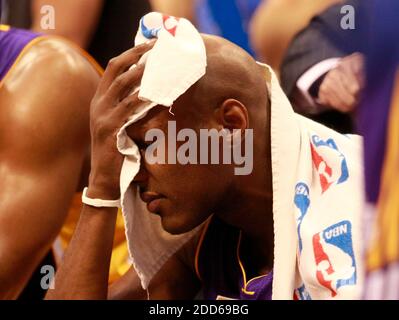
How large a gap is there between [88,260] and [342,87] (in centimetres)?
58

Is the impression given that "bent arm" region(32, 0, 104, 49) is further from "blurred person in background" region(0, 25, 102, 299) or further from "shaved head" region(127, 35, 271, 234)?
"shaved head" region(127, 35, 271, 234)

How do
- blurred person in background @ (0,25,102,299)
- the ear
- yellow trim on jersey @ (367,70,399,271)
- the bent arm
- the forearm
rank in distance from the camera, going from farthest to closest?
the bent arm < blurred person in background @ (0,25,102,299) < the forearm < the ear < yellow trim on jersey @ (367,70,399,271)

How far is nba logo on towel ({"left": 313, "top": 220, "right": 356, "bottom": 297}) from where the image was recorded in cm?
→ 110

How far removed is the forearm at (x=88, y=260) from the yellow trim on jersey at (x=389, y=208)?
2.76ft

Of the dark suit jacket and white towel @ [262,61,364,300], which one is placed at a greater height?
the dark suit jacket

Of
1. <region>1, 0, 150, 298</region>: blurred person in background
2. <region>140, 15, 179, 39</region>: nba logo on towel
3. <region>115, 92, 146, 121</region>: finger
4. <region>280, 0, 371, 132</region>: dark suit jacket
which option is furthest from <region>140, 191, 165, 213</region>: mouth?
<region>280, 0, 371, 132</region>: dark suit jacket

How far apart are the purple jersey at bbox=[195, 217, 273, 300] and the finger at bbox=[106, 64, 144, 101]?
0.96 ft

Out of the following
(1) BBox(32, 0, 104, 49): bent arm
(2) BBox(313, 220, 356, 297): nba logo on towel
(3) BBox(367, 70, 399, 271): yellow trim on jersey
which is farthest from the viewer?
(1) BBox(32, 0, 104, 49): bent arm

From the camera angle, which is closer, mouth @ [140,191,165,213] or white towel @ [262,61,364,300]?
white towel @ [262,61,364,300]

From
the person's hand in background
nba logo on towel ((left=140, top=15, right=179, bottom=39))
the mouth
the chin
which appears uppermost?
nba logo on towel ((left=140, top=15, right=179, bottom=39))

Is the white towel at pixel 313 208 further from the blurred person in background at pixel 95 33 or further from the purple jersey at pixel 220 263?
the blurred person in background at pixel 95 33

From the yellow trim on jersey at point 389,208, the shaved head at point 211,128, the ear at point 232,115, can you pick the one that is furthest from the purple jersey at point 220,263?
the yellow trim on jersey at point 389,208

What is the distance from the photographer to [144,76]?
1193mm
